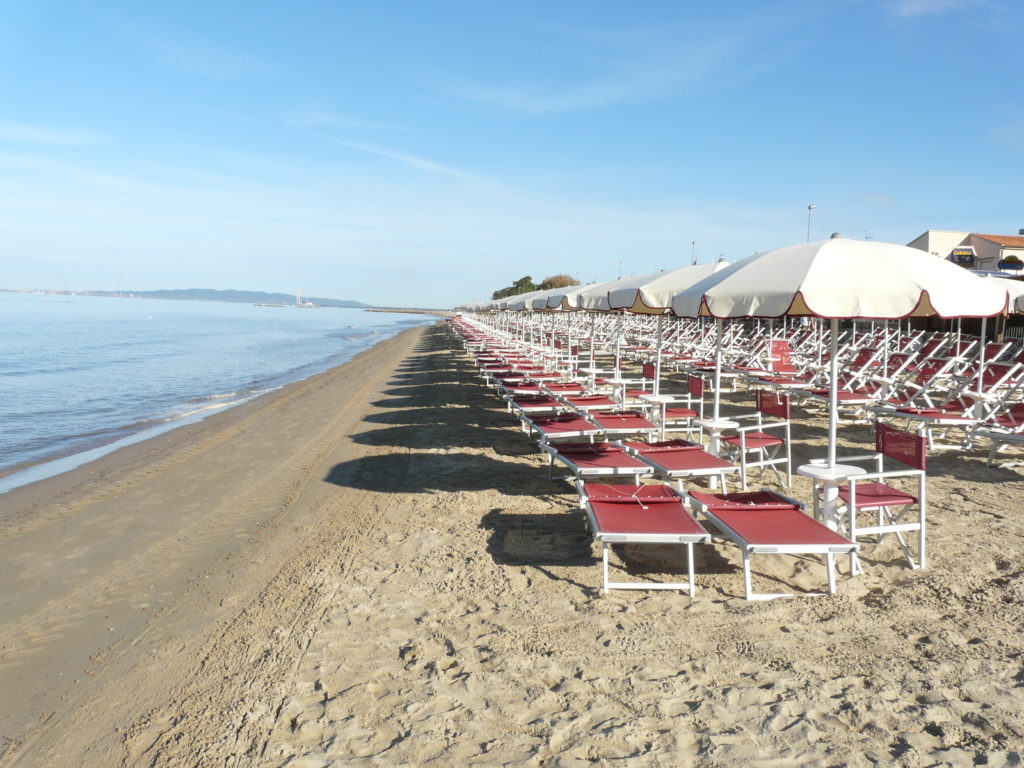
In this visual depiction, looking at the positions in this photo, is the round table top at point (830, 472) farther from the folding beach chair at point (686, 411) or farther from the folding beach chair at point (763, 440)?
the folding beach chair at point (686, 411)

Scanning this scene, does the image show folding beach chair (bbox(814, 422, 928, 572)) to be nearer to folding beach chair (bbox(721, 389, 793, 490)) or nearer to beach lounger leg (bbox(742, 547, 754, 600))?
beach lounger leg (bbox(742, 547, 754, 600))

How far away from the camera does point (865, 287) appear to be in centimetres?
371

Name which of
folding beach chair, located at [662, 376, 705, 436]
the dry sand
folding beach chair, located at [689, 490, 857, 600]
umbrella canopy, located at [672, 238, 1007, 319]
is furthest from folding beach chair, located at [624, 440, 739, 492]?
umbrella canopy, located at [672, 238, 1007, 319]

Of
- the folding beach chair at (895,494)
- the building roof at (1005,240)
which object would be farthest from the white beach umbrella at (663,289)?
the building roof at (1005,240)

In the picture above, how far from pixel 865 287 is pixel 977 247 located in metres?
40.5

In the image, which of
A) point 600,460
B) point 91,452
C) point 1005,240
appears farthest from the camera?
point 1005,240

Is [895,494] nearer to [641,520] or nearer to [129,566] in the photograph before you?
[641,520]

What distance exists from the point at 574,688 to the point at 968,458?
19.8 ft

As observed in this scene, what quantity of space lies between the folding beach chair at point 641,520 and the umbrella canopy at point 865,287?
1.28 m

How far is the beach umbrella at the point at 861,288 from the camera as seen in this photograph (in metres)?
3.64

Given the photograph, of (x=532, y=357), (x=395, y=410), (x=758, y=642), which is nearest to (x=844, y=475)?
(x=758, y=642)

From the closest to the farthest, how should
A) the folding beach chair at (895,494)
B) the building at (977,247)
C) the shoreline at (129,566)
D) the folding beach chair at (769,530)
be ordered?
the shoreline at (129,566) → the folding beach chair at (769,530) → the folding beach chair at (895,494) → the building at (977,247)

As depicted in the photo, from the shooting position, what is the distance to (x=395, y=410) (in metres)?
12.2

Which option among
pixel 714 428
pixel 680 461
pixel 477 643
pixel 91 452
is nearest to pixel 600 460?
pixel 680 461
